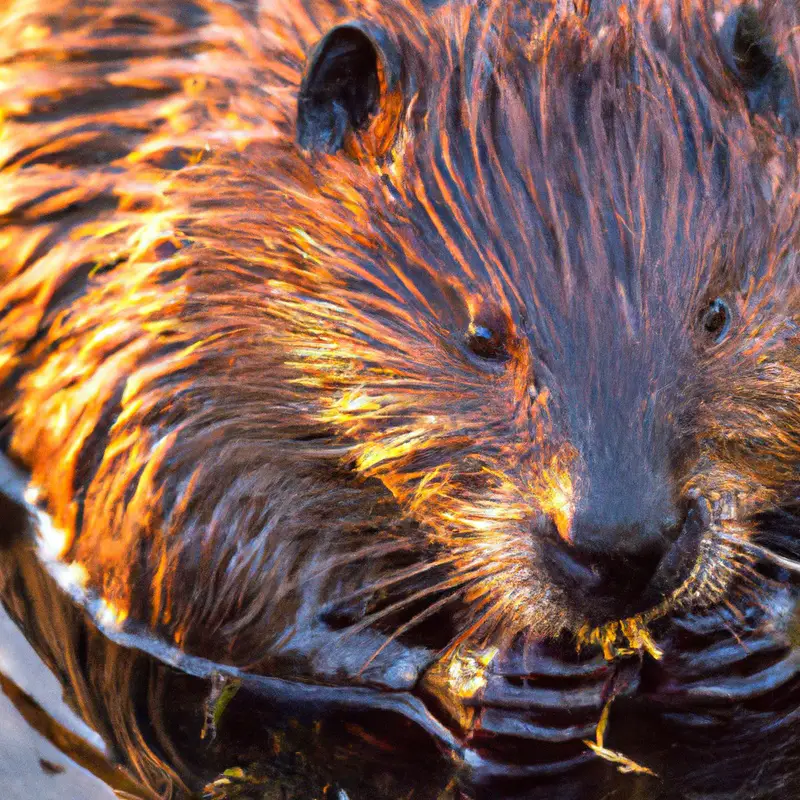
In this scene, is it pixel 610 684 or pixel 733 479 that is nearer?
pixel 733 479

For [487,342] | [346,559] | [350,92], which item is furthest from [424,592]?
[350,92]

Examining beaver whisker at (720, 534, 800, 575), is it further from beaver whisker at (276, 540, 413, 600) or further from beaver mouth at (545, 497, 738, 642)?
beaver whisker at (276, 540, 413, 600)

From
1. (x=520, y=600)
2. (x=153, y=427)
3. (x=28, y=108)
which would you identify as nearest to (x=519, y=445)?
(x=520, y=600)

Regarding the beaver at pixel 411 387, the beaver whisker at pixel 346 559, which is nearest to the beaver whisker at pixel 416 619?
the beaver at pixel 411 387

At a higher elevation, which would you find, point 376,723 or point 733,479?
point 733,479

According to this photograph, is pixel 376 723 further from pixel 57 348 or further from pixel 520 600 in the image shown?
pixel 57 348

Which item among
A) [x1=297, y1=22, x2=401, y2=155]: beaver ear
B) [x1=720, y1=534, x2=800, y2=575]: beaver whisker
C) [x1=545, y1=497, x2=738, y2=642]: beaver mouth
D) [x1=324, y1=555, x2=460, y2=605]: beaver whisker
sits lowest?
[x1=720, y1=534, x2=800, y2=575]: beaver whisker

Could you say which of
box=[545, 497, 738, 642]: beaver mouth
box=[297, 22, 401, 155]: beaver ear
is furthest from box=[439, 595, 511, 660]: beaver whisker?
box=[297, 22, 401, 155]: beaver ear

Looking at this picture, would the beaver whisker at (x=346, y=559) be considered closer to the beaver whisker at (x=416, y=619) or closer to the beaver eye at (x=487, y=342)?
the beaver whisker at (x=416, y=619)
